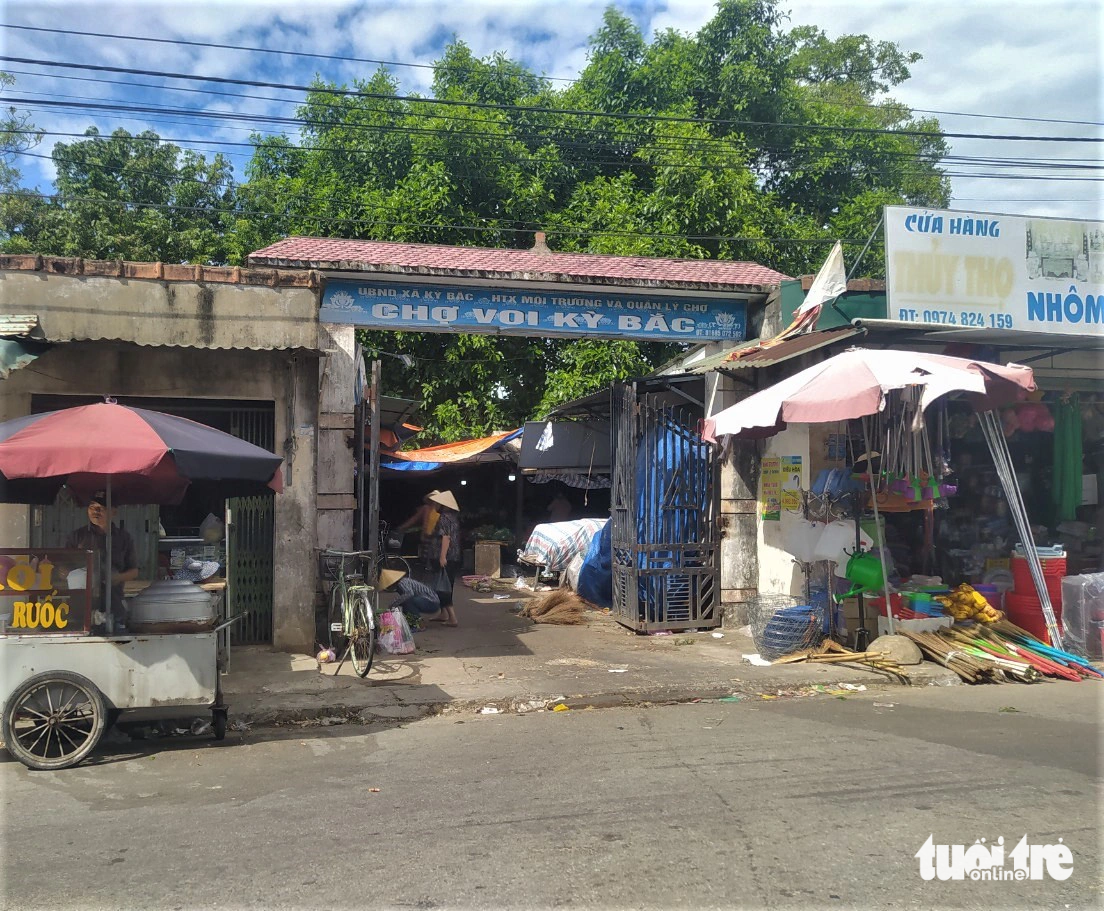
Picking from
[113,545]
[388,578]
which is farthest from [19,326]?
[388,578]

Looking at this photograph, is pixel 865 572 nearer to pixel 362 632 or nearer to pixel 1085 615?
pixel 1085 615

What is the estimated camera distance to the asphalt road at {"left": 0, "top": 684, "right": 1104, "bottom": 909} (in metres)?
3.85

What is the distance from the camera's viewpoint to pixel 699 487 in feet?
37.1

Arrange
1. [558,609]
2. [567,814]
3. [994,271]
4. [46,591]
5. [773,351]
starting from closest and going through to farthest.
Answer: [567,814] < [46,591] < [773,351] < [994,271] < [558,609]

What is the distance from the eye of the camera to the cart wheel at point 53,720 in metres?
5.79

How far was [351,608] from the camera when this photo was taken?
866 cm

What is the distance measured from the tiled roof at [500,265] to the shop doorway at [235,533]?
179 cm

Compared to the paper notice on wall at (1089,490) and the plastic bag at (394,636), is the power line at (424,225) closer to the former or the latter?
the paper notice on wall at (1089,490)

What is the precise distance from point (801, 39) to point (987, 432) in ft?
82.0

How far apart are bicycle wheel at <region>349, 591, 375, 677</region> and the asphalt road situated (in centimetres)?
149

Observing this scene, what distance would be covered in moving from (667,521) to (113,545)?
6551mm

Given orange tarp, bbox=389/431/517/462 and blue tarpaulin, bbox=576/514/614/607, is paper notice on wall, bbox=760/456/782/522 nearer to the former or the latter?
blue tarpaulin, bbox=576/514/614/607

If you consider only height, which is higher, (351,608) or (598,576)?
(351,608)

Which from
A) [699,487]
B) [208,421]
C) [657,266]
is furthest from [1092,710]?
[208,421]
